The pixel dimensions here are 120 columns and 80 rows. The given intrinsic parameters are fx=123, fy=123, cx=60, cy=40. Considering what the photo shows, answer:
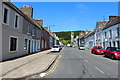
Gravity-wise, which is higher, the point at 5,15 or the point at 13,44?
the point at 5,15

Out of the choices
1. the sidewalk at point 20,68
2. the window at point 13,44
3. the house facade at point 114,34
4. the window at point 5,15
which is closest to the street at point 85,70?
the sidewalk at point 20,68

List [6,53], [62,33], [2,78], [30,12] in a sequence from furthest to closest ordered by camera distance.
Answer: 1. [62,33]
2. [30,12]
3. [6,53]
4. [2,78]

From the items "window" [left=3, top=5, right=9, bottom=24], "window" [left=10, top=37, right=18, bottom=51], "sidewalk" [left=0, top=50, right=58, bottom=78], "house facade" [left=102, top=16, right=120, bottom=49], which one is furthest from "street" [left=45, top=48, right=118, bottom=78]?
"house facade" [left=102, top=16, right=120, bottom=49]

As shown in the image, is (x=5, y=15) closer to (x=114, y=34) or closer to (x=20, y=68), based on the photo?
(x=20, y=68)

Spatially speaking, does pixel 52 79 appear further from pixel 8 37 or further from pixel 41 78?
pixel 8 37

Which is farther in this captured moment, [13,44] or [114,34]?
[114,34]

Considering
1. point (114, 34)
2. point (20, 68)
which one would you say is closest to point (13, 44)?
point (20, 68)

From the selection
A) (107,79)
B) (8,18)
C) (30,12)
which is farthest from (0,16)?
(30,12)

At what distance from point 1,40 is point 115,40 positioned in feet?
77.1

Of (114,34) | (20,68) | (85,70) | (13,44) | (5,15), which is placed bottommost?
(85,70)

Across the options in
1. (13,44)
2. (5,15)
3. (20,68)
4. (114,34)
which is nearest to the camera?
(20,68)

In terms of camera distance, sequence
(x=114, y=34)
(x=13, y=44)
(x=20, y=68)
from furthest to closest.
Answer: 1. (x=114, y=34)
2. (x=13, y=44)
3. (x=20, y=68)

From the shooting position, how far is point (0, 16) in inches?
459

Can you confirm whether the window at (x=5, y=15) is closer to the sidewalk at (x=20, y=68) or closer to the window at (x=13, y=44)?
the window at (x=13, y=44)
